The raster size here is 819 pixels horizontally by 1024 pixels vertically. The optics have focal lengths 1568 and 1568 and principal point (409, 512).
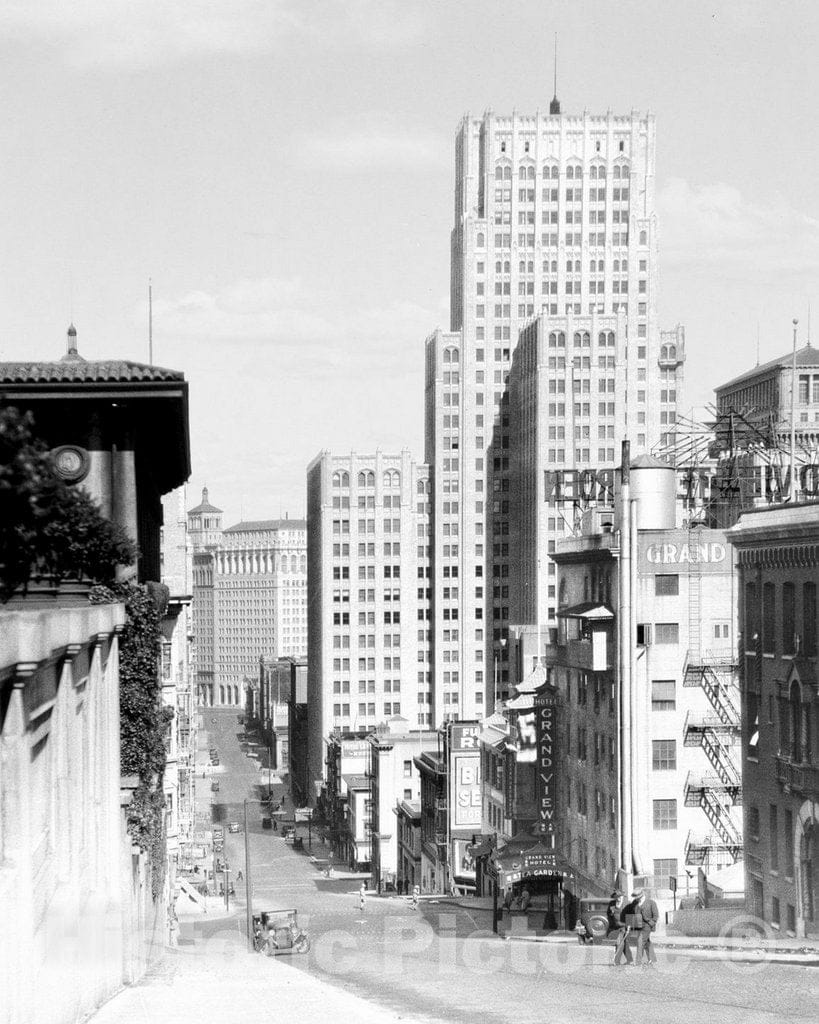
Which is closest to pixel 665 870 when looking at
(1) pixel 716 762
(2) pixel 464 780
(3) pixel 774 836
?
(1) pixel 716 762

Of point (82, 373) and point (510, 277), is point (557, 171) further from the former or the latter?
point (82, 373)

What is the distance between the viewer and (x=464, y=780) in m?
120

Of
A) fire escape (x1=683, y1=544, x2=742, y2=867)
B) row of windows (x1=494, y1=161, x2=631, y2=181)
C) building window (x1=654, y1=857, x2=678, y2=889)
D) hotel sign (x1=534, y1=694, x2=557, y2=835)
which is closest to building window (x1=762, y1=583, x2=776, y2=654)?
fire escape (x1=683, y1=544, x2=742, y2=867)

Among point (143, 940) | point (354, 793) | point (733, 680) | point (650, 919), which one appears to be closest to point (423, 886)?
point (354, 793)

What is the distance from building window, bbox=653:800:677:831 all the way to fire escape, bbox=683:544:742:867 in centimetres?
128

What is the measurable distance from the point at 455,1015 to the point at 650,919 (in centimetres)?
876

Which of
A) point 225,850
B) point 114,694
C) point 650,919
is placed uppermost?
point 114,694

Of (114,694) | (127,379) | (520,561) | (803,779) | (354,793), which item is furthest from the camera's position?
(520,561)

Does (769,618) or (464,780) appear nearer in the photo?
(769,618)

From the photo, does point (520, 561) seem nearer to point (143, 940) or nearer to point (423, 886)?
point (423, 886)

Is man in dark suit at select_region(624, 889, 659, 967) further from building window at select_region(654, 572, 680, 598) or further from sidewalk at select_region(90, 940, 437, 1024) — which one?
building window at select_region(654, 572, 680, 598)

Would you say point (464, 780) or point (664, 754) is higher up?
point (664, 754)

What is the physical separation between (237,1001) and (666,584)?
58.4m

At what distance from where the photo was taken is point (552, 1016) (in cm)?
2105
